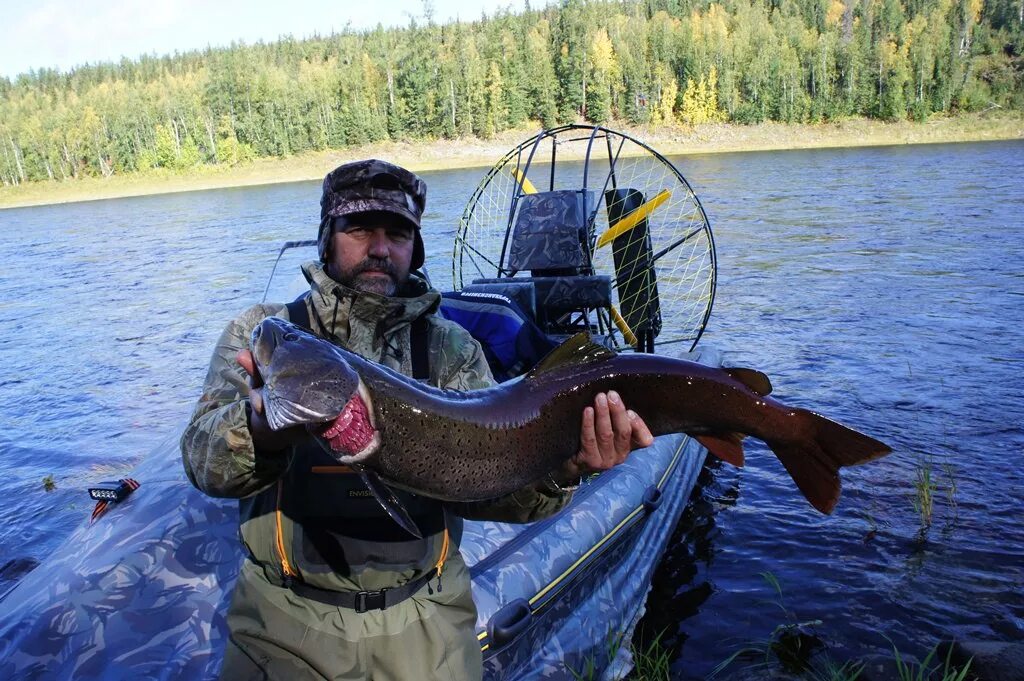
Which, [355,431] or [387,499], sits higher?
[355,431]

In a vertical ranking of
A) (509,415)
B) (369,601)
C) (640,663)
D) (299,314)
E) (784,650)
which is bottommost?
(784,650)

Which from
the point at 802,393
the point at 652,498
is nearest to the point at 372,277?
the point at 652,498

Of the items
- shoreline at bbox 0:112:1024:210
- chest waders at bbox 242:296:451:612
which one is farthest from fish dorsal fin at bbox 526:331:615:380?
shoreline at bbox 0:112:1024:210

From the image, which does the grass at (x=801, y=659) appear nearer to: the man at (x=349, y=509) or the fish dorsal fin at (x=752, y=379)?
the fish dorsal fin at (x=752, y=379)

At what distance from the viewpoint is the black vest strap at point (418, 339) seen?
2.78 meters

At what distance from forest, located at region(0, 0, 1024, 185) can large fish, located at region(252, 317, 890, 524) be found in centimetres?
7861

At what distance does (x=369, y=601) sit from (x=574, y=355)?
43.0 inches

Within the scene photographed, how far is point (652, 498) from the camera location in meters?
5.73

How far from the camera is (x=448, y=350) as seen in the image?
2852 mm

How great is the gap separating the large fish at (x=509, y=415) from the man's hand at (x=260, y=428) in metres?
0.07

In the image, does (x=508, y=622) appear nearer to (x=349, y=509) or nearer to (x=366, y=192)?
(x=349, y=509)

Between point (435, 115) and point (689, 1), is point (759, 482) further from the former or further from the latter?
point (689, 1)

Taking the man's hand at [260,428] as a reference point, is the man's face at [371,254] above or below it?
above

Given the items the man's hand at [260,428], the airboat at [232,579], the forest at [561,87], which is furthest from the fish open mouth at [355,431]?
the forest at [561,87]
